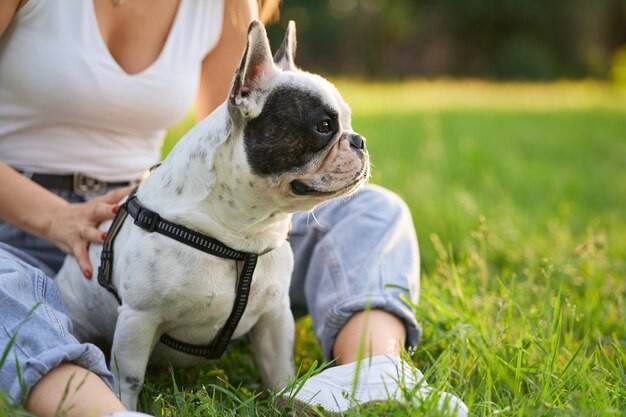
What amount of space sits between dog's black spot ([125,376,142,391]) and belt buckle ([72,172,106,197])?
59 centimetres

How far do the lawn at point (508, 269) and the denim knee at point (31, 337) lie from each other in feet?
0.79

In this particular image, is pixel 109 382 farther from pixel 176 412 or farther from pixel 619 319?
pixel 619 319

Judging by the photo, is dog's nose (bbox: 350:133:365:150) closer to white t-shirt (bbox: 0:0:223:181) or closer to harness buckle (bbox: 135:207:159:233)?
harness buckle (bbox: 135:207:159:233)

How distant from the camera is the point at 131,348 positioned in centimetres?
163

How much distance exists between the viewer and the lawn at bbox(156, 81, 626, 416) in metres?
1.64

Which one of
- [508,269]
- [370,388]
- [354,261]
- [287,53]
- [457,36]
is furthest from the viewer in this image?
[457,36]

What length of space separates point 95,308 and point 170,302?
314mm

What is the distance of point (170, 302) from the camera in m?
1.60

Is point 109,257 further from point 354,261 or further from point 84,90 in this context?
point 354,261

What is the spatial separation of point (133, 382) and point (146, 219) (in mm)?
355

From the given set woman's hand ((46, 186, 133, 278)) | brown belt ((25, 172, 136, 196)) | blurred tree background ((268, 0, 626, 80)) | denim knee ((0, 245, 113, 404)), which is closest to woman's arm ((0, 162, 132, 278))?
woman's hand ((46, 186, 133, 278))

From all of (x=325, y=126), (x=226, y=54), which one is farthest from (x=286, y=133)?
(x=226, y=54)

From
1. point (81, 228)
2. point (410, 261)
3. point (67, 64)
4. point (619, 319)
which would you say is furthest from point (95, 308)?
point (619, 319)

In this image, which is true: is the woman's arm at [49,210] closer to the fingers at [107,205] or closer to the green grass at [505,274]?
the fingers at [107,205]
